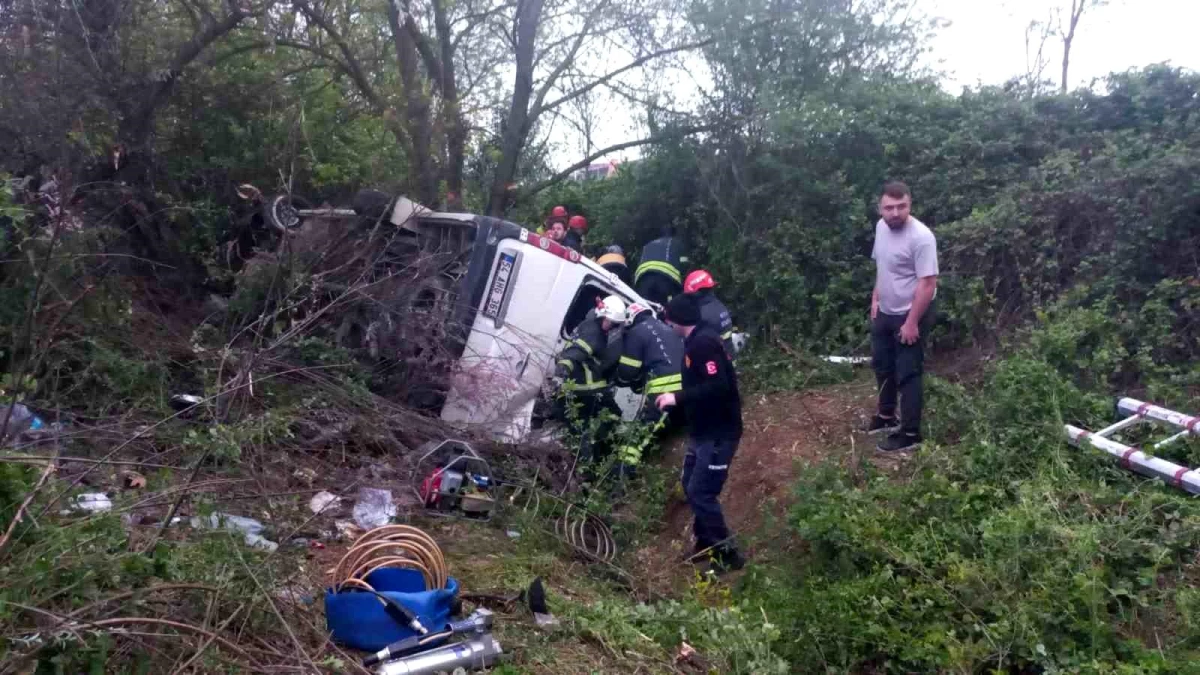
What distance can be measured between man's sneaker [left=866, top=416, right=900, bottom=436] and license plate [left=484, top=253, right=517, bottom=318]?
9.05 feet

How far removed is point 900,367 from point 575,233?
16.9 ft

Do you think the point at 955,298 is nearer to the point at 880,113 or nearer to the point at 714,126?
the point at 880,113

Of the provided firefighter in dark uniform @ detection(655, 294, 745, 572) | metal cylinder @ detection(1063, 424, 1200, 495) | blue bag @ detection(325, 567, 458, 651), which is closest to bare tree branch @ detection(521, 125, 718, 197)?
firefighter in dark uniform @ detection(655, 294, 745, 572)

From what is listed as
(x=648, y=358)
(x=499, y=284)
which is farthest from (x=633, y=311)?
(x=499, y=284)

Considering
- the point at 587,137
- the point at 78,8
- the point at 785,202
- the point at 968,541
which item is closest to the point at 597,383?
the point at 968,541

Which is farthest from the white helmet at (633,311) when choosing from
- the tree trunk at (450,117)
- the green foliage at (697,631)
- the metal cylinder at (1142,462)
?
the tree trunk at (450,117)

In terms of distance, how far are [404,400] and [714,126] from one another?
568 cm

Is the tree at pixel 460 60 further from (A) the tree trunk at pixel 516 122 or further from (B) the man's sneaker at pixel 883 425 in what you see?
(B) the man's sneaker at pixel 883 425

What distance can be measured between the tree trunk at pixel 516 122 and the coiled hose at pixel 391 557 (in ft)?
24.0

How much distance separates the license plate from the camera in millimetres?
7219

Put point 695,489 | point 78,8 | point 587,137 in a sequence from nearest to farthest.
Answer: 1. point 695,489
2. point 78,8
3. point 587,137

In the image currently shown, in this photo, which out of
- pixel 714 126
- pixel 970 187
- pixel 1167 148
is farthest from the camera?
pixel 714 126

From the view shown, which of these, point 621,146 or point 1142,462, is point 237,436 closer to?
point 1142,462

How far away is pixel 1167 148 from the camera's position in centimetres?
775
